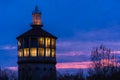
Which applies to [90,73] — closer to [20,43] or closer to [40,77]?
[40,77]

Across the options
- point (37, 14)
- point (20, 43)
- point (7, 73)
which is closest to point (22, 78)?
point (20, 43)

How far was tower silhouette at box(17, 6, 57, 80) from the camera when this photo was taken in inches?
2234

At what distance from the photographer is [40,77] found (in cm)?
5550

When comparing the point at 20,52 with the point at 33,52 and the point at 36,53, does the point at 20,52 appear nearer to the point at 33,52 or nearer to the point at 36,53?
the point at 33,52

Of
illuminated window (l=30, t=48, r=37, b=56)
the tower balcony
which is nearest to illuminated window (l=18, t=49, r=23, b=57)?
the tower balcony

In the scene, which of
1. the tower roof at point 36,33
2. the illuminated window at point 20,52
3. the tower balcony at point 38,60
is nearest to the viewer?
the tower balcony at point 38,60

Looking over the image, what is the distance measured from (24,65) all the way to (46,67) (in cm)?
296

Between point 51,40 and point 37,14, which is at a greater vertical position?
point 37,14

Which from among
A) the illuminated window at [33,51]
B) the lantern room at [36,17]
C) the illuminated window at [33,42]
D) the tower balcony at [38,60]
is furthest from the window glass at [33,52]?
the lantern room at [36,17]

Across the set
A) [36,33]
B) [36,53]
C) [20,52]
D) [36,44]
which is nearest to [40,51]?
[36,53]

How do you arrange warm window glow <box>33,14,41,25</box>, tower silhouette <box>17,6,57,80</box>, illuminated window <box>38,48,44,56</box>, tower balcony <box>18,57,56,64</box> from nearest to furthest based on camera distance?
1. tower silhouette <box>17,6,57,80</box>
2. tower balcony <box>18,57,56,64</box>
3. illuminated window <box>38,48,44,56</box>
4. warm window glow <box>33,14,41,25</box>

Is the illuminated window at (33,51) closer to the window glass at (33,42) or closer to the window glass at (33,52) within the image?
the window glass at (33,52)

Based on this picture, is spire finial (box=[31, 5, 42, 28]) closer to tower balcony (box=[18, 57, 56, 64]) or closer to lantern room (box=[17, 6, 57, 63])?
lantern room (box=[17, 6, 57, 63])

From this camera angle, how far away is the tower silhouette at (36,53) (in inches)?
2234
